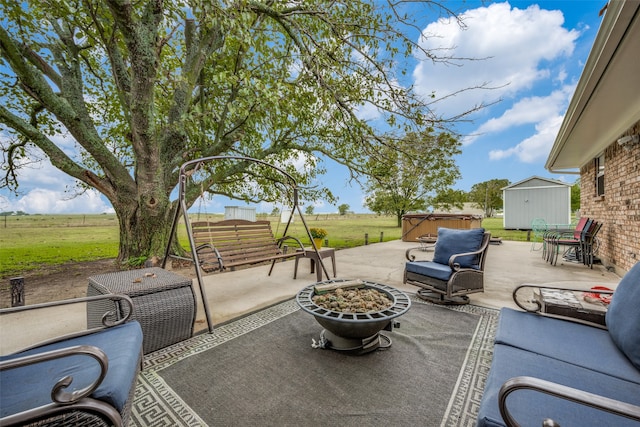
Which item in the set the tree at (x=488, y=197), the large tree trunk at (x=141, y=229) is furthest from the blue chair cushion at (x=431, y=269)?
the tree at (x=488, y=197)

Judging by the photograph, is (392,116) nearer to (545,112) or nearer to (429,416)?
(429,416)

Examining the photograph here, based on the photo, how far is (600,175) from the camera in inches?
250

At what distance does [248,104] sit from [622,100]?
5.29m

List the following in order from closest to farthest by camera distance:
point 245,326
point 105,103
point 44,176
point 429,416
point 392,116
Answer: point 429,416 < point 245,326 < point 392,116 < point 44,176 < point 105,103

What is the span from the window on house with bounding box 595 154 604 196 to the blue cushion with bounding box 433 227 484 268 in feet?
16.5

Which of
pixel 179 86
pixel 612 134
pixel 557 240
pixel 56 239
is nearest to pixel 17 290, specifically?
Answer: pixel 179 86

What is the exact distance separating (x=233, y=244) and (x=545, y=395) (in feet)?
11.4

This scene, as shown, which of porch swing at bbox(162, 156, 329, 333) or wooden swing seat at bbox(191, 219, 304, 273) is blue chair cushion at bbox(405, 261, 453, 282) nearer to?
porch swing at bbox(162, 156, 329, 333)

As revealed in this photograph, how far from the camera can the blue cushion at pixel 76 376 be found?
3.49 feet

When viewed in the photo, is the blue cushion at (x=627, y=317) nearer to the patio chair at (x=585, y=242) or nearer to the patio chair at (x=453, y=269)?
the patio chair at (x=453, y=269)

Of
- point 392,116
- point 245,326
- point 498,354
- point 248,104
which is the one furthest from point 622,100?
point 245,326

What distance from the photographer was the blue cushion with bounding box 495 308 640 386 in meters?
1.36

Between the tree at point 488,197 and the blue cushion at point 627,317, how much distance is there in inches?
1381

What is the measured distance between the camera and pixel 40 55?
5.33m
